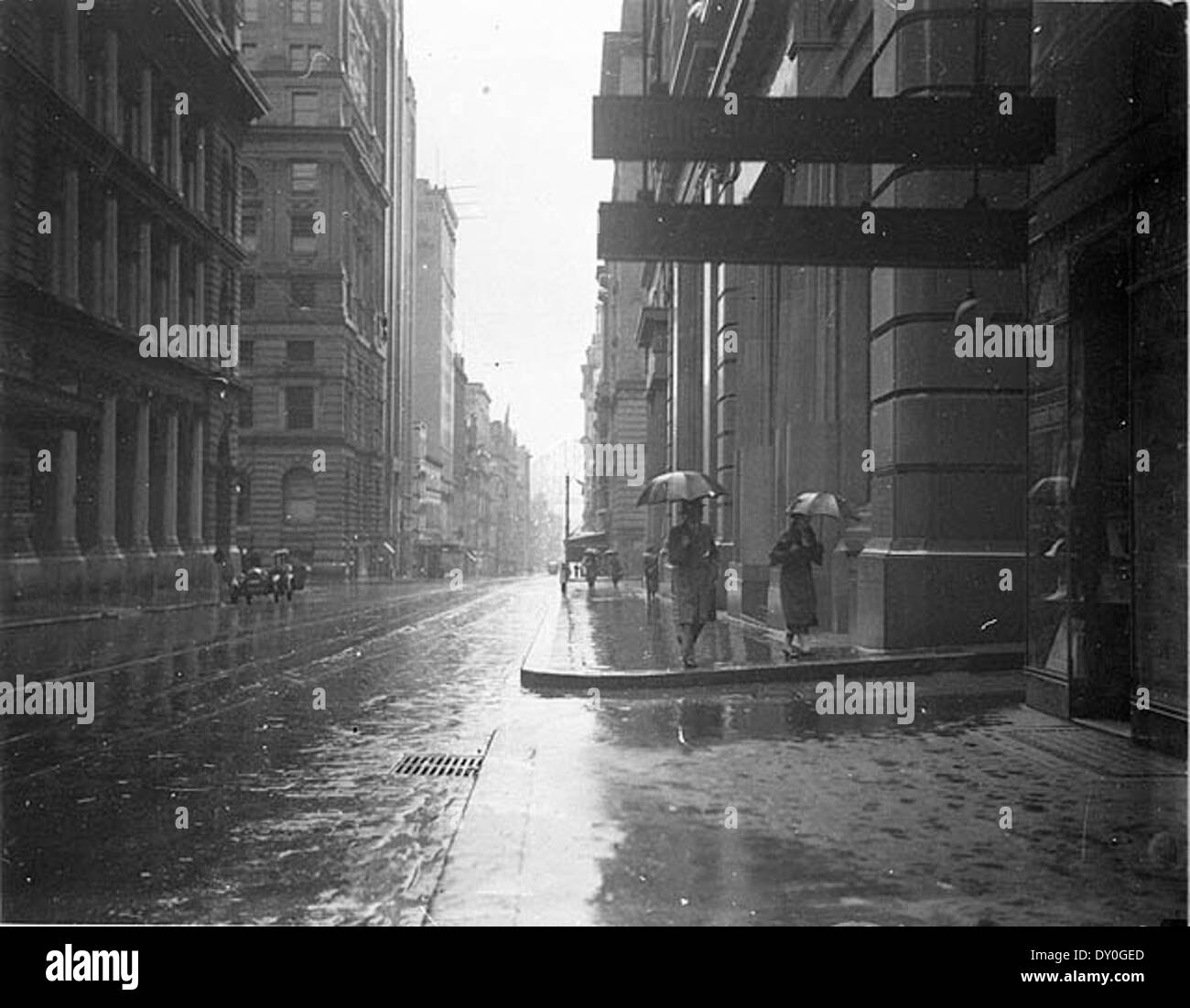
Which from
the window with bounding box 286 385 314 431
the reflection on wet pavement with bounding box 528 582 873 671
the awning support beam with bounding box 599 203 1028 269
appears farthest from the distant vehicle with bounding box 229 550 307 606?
the window with bounding box 286 385 314 431

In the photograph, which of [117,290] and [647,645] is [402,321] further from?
[647,645]

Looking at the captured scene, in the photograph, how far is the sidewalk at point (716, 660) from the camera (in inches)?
473

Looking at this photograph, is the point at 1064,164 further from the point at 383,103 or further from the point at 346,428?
the point at 383,103

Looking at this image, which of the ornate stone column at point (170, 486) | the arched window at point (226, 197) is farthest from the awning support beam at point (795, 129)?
the arched window at point (226, 197)

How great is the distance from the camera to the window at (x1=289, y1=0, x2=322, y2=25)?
174 ft

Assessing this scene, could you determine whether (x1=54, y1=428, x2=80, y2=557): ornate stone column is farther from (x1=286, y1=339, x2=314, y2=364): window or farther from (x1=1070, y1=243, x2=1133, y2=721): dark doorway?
(x1=286, y1=339, x2=314, y2=364): window

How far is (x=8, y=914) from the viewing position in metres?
4.49

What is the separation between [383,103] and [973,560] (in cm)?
6919

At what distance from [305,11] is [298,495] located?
961 inches

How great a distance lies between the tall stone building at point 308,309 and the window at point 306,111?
0.06 m

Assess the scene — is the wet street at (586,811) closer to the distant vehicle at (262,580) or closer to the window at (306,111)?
the distant vehicle at (262,580)

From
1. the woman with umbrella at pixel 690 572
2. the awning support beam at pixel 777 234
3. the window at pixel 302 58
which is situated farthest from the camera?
the window at pixel 302 58

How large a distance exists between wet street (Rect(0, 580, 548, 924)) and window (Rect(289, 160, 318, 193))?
170ft
